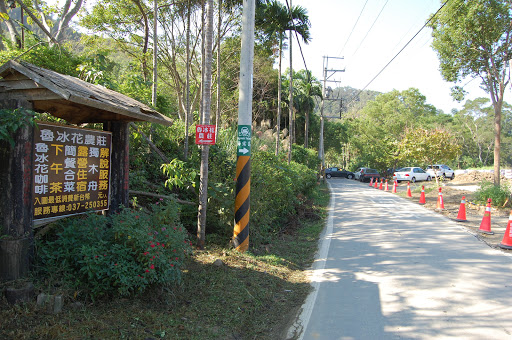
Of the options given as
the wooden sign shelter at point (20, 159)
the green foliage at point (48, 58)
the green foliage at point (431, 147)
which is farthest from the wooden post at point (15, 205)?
the green foliage at point (431, 147)

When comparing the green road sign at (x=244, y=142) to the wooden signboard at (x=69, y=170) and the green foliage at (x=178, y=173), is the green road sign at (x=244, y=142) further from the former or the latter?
the wooden signboard at (x=69, y=170)

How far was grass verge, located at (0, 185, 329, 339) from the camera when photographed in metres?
3.45

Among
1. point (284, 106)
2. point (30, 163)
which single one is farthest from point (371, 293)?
point (284, 106)

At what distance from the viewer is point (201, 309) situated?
448 cm

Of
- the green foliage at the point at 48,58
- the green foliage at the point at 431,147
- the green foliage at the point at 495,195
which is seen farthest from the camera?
the green foliage at the point at 431,147

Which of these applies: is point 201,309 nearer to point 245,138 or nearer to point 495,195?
point 245,138

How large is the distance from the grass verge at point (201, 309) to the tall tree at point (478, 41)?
583 inches

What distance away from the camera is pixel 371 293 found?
550 centimetres

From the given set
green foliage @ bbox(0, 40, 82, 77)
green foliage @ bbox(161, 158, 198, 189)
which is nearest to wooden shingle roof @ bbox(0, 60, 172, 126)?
green foliage @ bbox(161, 158, 198, 189)

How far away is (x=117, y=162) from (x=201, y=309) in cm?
255

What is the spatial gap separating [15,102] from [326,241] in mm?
7251

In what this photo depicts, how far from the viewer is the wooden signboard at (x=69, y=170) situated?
4312mm

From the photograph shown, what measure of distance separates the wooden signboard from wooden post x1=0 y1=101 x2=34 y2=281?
0.68ft

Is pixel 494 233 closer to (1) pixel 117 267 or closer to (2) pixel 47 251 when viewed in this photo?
(1) pixel 117 267
